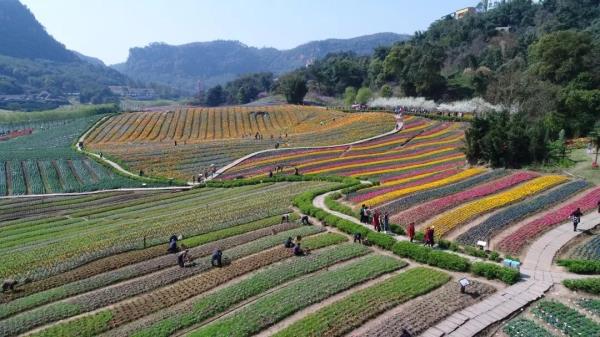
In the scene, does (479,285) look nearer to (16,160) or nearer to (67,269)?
(67,269)

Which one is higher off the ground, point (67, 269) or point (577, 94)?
point (577, 94)

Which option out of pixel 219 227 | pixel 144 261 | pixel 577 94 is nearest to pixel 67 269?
pixel 144 261

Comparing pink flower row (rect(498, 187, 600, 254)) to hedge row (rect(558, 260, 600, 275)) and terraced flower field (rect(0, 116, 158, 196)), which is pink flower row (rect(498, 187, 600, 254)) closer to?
hedge row (rect(558, 260, 600, 275))

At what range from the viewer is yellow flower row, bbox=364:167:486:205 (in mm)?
42312

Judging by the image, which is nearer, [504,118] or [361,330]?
[361,330]

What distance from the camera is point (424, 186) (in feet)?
152

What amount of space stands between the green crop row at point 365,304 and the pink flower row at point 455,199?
31.0 feet

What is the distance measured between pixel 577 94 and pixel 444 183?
118ft

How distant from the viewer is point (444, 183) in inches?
1834

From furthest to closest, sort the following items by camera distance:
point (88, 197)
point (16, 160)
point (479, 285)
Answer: point (16, 160) → point (88, 197) → point (479, 285)

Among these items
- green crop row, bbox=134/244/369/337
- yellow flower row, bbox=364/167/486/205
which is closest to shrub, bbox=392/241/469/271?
green crop row, bbox=134/244/369/337

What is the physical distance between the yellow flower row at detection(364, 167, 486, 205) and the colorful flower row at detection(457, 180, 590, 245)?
8.86 metres

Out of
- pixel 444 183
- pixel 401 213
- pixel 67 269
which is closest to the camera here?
pixel 67 269

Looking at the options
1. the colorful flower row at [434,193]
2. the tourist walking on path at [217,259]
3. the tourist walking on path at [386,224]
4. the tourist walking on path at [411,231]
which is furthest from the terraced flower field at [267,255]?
the tourist walking on path at [386,224]
